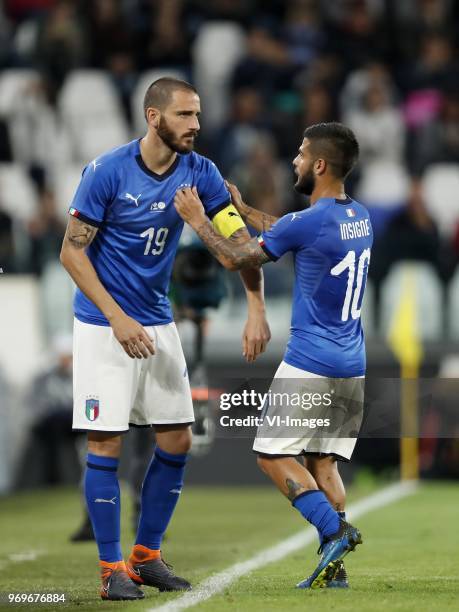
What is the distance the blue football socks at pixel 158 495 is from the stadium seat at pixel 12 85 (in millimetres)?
10575

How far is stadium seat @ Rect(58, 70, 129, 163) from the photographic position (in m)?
16.9

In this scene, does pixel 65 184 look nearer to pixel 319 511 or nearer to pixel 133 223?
pixel 133 223

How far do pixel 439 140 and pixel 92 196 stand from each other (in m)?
10.2

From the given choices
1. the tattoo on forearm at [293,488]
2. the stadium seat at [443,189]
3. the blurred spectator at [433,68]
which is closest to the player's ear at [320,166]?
the tattoo on forearm at [293,488]

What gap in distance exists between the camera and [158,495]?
686cm

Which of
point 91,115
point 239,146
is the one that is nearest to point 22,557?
point 239,146

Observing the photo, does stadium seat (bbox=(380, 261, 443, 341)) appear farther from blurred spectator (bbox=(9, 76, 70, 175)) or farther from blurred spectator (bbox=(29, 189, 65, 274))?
blurred spectator (bbox=(9, 76, 70, 175))

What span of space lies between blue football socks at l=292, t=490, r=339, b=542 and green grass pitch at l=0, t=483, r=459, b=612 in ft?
0.85

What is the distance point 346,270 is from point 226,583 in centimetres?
153

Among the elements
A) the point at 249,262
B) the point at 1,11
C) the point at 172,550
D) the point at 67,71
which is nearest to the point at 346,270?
the point at 249,262

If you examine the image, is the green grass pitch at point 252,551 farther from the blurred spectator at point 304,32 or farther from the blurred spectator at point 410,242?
the blurred spectator at point 304,32

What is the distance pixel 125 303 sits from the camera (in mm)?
6707

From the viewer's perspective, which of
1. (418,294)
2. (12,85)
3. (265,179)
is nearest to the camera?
(418,294)

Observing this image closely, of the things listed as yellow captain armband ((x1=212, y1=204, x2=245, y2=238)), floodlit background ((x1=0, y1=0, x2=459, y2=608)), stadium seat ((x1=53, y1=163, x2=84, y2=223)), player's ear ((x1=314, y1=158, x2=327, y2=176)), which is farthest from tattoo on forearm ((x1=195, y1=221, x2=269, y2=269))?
stadium seat ((x1=53, y1=163, x2=84, y2=223))
